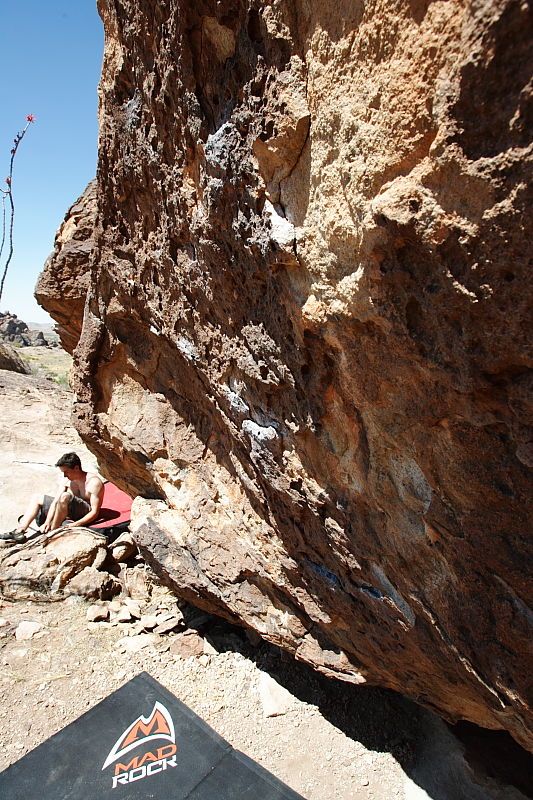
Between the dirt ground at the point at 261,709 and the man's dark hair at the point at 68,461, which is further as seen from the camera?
the man's dark hair at the point at 68,461

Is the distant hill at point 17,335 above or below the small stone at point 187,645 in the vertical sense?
above

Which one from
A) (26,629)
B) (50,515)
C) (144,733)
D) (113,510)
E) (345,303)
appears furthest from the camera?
(113,510)

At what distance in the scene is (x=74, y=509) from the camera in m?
4.49

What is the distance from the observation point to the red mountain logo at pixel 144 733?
2076 mm

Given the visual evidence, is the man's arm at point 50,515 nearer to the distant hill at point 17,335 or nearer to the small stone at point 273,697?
the small stone at point 273,697

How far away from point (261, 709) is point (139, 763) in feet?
3.32

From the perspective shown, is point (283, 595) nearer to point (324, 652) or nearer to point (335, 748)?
point (324, 652)

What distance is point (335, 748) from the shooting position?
2.67m

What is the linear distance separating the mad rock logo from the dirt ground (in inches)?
29.0

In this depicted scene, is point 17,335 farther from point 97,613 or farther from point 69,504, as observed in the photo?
point 97,613

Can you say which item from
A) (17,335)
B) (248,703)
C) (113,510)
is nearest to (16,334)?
(17,335)

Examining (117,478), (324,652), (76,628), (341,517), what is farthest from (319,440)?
(76,628)

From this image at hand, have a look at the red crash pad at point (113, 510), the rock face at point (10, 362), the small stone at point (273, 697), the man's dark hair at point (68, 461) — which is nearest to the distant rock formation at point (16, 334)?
the rock face at point (10, 362)

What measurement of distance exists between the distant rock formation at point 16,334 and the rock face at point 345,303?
25.0 m
